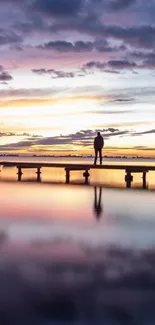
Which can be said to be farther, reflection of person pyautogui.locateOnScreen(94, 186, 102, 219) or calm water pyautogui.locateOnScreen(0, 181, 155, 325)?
reflection of person pyautogui.locateOnScreen(94, 186, 102, 219)

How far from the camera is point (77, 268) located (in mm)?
8156

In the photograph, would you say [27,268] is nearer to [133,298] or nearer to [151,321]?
[133,298]

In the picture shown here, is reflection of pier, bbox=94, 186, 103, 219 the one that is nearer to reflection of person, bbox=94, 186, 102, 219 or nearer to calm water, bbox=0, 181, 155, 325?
reflection of person, bbox=94, 186, 102, 219

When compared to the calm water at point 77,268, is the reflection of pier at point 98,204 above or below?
below

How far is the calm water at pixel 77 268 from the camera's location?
5973 mm

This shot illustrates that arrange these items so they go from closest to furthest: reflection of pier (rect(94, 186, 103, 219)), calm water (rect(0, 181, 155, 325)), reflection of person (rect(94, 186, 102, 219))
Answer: calm water (rect(0, 181, 155, 325)) → reflection of person (rect(94, 186, 102, 219)) → reflection of pier (rect(94, 186, 103, 219))

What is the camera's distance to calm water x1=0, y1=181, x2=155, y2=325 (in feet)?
19.6

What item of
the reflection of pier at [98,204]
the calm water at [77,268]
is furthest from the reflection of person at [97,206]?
the calm water at [77,268]

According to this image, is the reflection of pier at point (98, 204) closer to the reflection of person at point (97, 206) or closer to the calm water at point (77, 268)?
the reflection of person at point (97, 206)

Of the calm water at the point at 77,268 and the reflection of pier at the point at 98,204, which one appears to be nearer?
the calm water at the point at 77,268

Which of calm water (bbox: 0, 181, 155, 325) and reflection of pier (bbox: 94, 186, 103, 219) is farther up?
calm water (bbox: 0, 181, 155, 325)

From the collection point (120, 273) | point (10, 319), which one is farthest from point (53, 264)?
point (10, 319)

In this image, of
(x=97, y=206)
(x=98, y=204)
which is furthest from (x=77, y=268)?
(x=98, y=204)

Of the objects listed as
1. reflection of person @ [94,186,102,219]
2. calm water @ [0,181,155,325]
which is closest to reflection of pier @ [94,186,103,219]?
reflection of person @ [94,186,102,219]
